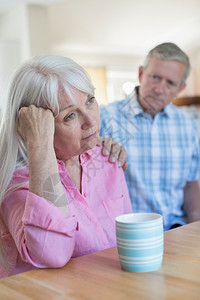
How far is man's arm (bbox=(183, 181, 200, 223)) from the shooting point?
189 centimetres

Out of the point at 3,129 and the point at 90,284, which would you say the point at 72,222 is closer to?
the point at 90,284

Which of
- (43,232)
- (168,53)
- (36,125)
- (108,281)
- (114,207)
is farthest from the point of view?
(168,53)

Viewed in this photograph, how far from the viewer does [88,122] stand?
1076mm

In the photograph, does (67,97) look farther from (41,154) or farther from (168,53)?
(168,53)

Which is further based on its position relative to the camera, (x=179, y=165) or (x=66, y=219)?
(x=179, y=165)

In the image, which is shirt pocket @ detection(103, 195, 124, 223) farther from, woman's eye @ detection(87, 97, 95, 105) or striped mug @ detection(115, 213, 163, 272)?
striped mug @ detection(115, 213, 163, 272)

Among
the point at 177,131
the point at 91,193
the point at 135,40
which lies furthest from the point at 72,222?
the point at 135,40

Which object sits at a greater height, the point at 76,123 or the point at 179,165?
the point at 76,123

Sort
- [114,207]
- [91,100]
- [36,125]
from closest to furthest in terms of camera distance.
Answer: [36,125], [91,100], [114,207]

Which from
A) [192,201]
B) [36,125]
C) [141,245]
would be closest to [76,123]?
[36,125]

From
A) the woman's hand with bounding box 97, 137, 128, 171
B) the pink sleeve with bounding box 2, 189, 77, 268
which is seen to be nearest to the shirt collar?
the woman's hand with bounding box 97, 137, 128, 171

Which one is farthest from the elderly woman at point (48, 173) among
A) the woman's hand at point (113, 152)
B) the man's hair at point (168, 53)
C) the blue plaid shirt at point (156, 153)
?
the man's hair at point (168, 53)

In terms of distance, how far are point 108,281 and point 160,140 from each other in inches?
53.1

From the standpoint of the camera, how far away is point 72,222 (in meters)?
0.90
